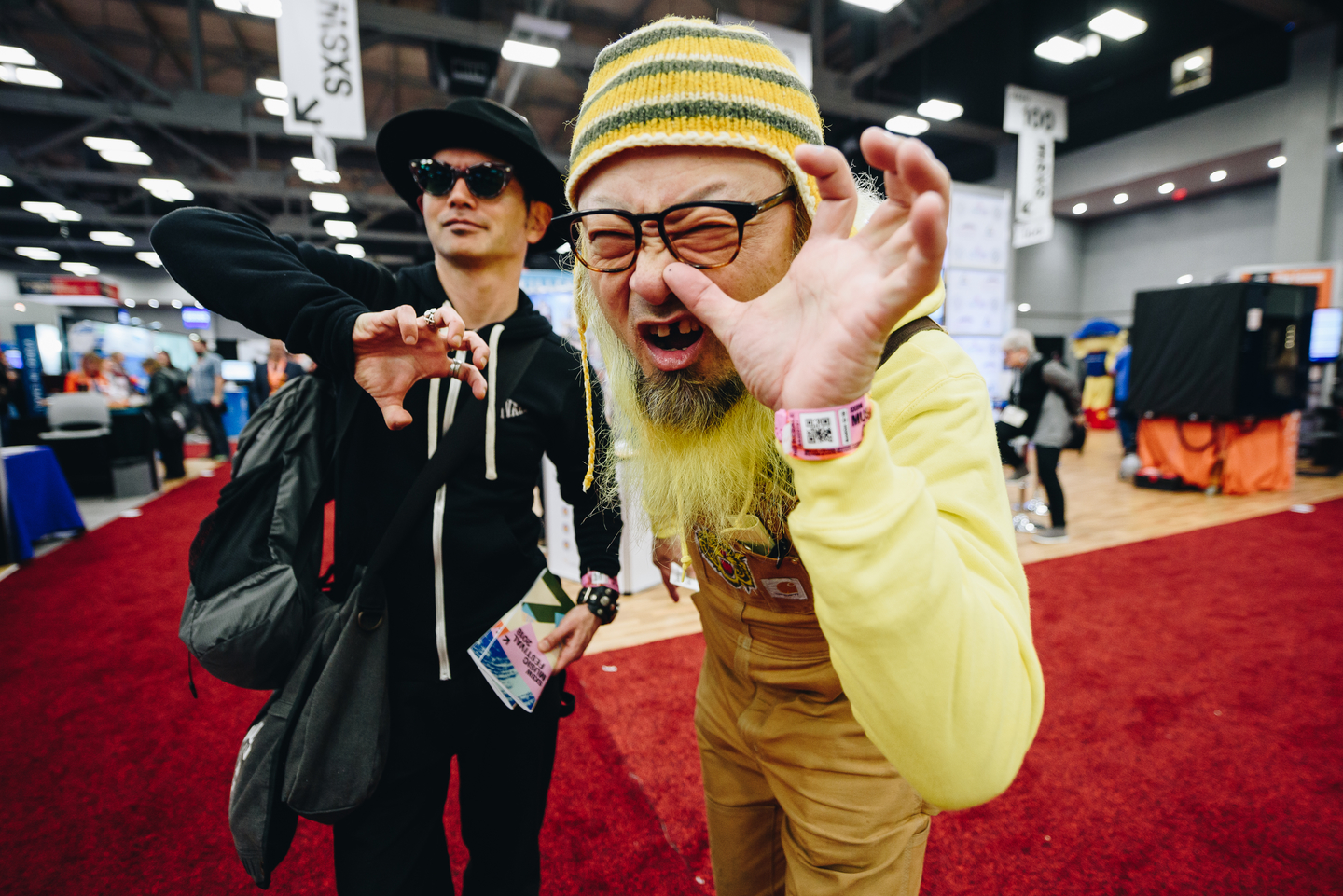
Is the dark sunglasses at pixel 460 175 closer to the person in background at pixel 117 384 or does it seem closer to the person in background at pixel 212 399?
the person in background at pixel 117 384

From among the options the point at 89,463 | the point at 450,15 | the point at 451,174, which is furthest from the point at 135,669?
the point at 450,15

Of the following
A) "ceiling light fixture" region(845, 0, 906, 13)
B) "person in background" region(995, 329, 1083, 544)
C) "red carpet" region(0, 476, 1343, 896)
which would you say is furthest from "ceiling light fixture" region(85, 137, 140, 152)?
"person in background" region(995, 329, 1083, 544)

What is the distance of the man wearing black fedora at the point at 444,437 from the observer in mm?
936

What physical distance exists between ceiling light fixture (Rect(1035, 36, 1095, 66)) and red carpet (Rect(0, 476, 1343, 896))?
23.0 ft

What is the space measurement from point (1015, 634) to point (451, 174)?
Result: 128 cm

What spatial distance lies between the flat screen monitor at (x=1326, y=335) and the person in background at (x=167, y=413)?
14467 mm

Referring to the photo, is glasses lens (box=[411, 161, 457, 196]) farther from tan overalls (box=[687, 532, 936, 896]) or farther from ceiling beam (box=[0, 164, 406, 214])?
ceiling beam (box=[0, 164, 406, 214])

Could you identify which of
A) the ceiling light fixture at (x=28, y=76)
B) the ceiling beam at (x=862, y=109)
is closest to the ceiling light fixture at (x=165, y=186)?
the ceiling light fixture at (x=28, y=76)

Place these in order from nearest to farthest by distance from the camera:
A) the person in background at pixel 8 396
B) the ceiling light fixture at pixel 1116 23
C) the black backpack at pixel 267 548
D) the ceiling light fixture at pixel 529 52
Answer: the black backpack at pixel 267 548, the ceiling light fixture at pixel 1116 23, the ceiling light fixture at pixel 529 52, the person in background at pixel 8 396

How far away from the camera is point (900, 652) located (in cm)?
49

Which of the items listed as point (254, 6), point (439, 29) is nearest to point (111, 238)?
point (439, 29)

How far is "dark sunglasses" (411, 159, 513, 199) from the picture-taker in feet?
4.06

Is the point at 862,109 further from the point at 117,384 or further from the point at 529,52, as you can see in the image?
the point at 117,384

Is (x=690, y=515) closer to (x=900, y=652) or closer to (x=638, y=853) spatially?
(x=900, y=652)
